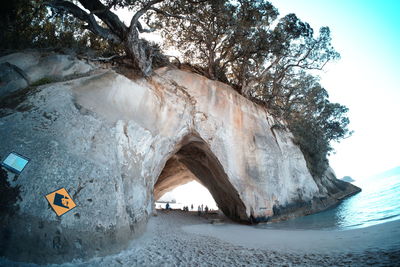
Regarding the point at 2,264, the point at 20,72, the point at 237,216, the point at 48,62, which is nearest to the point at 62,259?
the point at 2,264

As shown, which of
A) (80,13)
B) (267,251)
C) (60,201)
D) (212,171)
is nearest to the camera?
(60,201)

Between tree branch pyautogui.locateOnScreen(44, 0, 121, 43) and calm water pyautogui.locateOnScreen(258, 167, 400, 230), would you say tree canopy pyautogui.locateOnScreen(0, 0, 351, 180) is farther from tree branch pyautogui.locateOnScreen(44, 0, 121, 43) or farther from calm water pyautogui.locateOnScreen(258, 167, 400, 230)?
calm water pyautogui.locateOnScreen(258, 167, 400, 230)

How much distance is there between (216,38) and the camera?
1345 centimetres

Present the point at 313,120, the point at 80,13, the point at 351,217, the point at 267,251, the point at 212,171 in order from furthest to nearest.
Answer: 1. the point at 313,120
2. the point at 212,171
3. the point at 351,217
4. the point at 80,13
5. the point at 267,251

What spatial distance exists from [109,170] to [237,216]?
33.1 feet

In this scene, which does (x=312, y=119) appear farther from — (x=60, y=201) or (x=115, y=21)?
(x=60, y=201)

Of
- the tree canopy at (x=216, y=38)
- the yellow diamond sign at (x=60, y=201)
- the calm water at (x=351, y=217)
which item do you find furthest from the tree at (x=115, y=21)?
the calm water at (x=351, y=217)

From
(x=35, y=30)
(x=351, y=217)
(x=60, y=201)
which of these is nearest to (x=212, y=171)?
(x=351, y=217)

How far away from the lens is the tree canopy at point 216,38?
952cm

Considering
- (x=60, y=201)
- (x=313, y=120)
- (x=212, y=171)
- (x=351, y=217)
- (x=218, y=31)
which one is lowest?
(x=351, y=217)

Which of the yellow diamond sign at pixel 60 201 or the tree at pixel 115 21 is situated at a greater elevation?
the tree at pixel 115 21

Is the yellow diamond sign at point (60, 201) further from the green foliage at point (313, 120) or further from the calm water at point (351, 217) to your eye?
the green foliage at point (313, 120)

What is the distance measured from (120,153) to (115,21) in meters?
6.33

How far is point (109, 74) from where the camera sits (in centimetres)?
895
